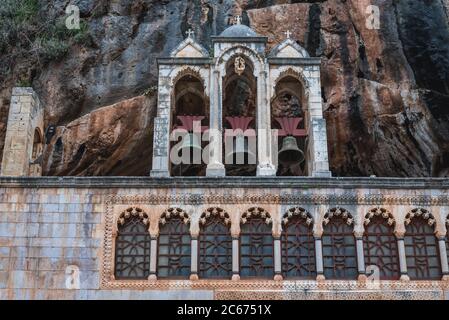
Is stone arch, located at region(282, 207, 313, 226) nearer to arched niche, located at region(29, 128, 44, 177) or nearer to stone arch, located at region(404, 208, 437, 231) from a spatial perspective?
stone arch, located at region(404, 208, 437, 231)

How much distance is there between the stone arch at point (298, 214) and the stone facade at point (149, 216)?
0.33 feet

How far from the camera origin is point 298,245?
702 inches

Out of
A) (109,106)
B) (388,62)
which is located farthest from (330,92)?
(109,106)

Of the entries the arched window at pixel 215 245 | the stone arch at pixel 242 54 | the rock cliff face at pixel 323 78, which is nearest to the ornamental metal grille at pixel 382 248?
the arched window at pixel 215 245

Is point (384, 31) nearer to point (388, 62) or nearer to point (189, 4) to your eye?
point (388, 62)

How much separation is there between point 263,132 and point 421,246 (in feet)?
17.0

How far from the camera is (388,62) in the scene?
2375 cm

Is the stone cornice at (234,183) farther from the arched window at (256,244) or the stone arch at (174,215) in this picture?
the arched window at (256,244)

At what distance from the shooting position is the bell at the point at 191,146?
2022cm

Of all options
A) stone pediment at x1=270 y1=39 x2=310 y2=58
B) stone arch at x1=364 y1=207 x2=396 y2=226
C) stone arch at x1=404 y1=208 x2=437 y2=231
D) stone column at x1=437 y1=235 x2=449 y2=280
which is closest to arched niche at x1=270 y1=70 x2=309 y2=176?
stone pediment at x1=270 y1=39 x2=310 y2=58

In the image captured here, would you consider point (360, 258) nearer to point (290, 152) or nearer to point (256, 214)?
point (256, 214)

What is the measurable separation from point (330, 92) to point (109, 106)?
281 inches
